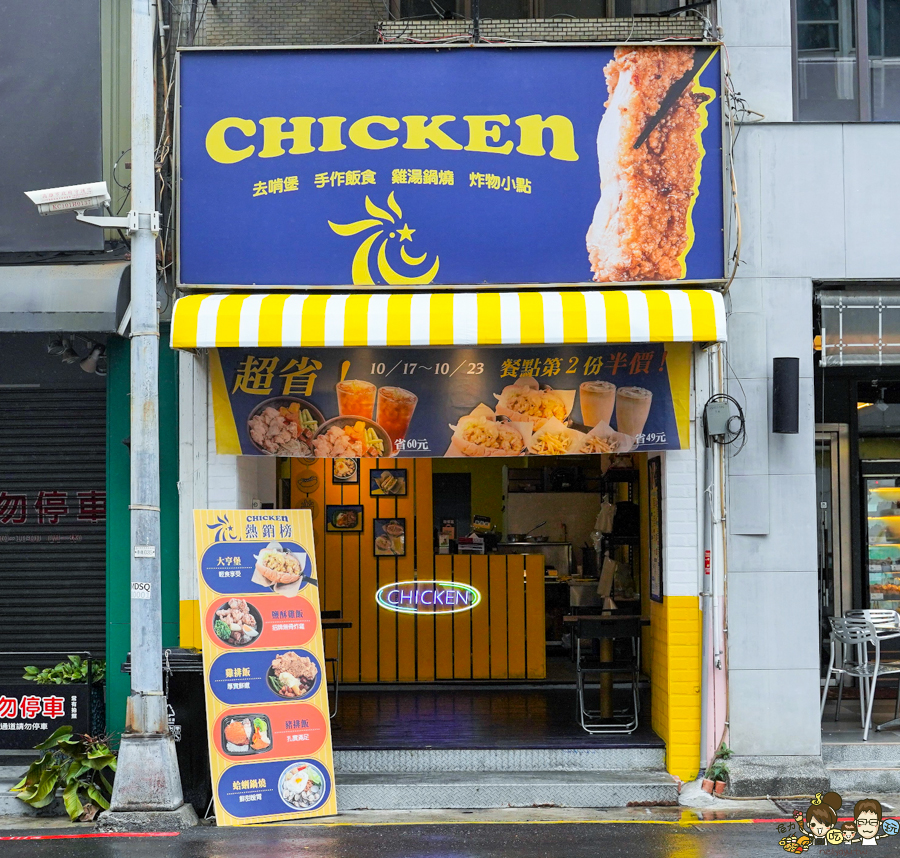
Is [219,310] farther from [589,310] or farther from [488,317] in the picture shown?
[589,310]

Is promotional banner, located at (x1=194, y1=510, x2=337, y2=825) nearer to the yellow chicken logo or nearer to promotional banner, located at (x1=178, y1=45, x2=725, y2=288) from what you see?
the yellow chicken logo

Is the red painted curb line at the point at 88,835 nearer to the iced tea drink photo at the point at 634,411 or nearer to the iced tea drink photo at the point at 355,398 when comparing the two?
the iced tea drink photo at the point at 355,398

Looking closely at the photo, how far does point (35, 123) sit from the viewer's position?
9328mm

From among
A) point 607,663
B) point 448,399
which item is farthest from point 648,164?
point 607,663

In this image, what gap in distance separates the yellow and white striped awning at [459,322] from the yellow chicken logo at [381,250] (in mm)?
496

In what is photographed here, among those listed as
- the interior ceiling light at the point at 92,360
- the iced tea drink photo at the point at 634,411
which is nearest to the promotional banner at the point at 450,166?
the iced tea drink photo at the point at 634,411

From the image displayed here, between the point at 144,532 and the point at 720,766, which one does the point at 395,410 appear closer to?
the point at 144,532

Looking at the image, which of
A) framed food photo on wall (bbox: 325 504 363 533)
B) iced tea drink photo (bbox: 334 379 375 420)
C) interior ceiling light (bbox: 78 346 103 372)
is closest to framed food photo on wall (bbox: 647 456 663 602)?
iced tea drink photo (bbox: 334 379 375 420)

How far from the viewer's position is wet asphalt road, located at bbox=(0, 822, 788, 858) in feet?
23.8

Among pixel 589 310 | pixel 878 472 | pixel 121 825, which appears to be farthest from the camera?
pixel 878 472

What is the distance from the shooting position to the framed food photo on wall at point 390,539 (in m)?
12.6

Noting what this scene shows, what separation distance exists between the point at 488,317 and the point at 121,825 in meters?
4.80

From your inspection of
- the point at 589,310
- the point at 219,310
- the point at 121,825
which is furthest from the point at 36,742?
the point at 589,310

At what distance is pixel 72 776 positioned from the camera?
8.35m
